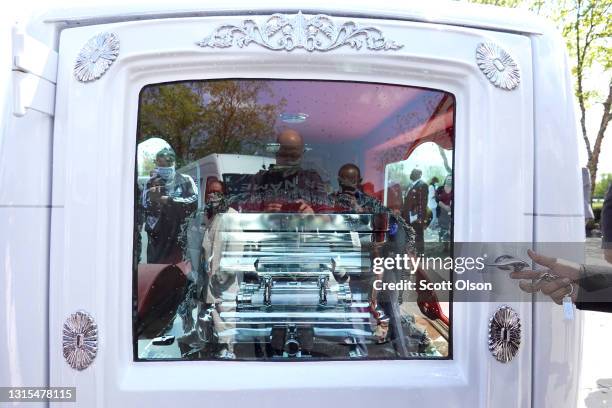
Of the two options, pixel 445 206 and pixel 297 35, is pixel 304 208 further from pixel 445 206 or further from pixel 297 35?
pixel 297 35

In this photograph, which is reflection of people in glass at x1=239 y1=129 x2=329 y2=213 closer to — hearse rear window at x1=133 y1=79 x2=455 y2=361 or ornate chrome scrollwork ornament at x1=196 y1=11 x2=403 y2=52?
hearse rear window at x1=133 y1=79 x2=455 y2=361

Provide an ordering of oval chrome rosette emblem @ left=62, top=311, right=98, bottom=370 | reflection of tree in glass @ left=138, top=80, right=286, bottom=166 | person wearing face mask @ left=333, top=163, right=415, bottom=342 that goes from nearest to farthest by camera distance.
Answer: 1. oval chrome rosette emblem @ left=62, top=311, right=98, bottom=370
2. reflection of tree in glass @ left=138, top=80, right=286, bottom=166
3. person wearing face mask @ left=333, top=163, right=415, bottom=342

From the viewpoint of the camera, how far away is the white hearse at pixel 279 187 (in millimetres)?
1585

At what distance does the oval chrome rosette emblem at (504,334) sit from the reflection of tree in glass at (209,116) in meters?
0.92

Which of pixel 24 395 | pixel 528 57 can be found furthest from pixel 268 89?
pixel 24 395

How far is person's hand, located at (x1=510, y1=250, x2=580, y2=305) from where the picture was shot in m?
1.65

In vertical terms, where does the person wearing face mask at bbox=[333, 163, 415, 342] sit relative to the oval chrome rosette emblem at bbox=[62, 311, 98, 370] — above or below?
above

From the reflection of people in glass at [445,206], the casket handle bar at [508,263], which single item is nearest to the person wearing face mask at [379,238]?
the reflection of people in glass at [445,206]

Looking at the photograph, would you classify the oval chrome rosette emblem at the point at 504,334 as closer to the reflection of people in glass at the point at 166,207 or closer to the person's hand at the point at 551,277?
the person's hand at the point at 551,277

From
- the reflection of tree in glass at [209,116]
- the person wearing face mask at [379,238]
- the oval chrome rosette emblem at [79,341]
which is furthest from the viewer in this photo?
the person wearing face mask at [379,238]

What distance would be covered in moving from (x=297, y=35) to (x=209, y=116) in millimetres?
392

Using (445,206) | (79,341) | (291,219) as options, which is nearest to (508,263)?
(445,206)

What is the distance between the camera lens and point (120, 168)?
5.31ft

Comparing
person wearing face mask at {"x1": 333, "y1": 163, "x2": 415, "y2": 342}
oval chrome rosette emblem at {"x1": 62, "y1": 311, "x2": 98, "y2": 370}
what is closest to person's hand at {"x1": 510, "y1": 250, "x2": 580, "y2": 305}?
person wearing face mask at {"x1": 333, "y1": 163, "x2": 415, "y2": 342}
